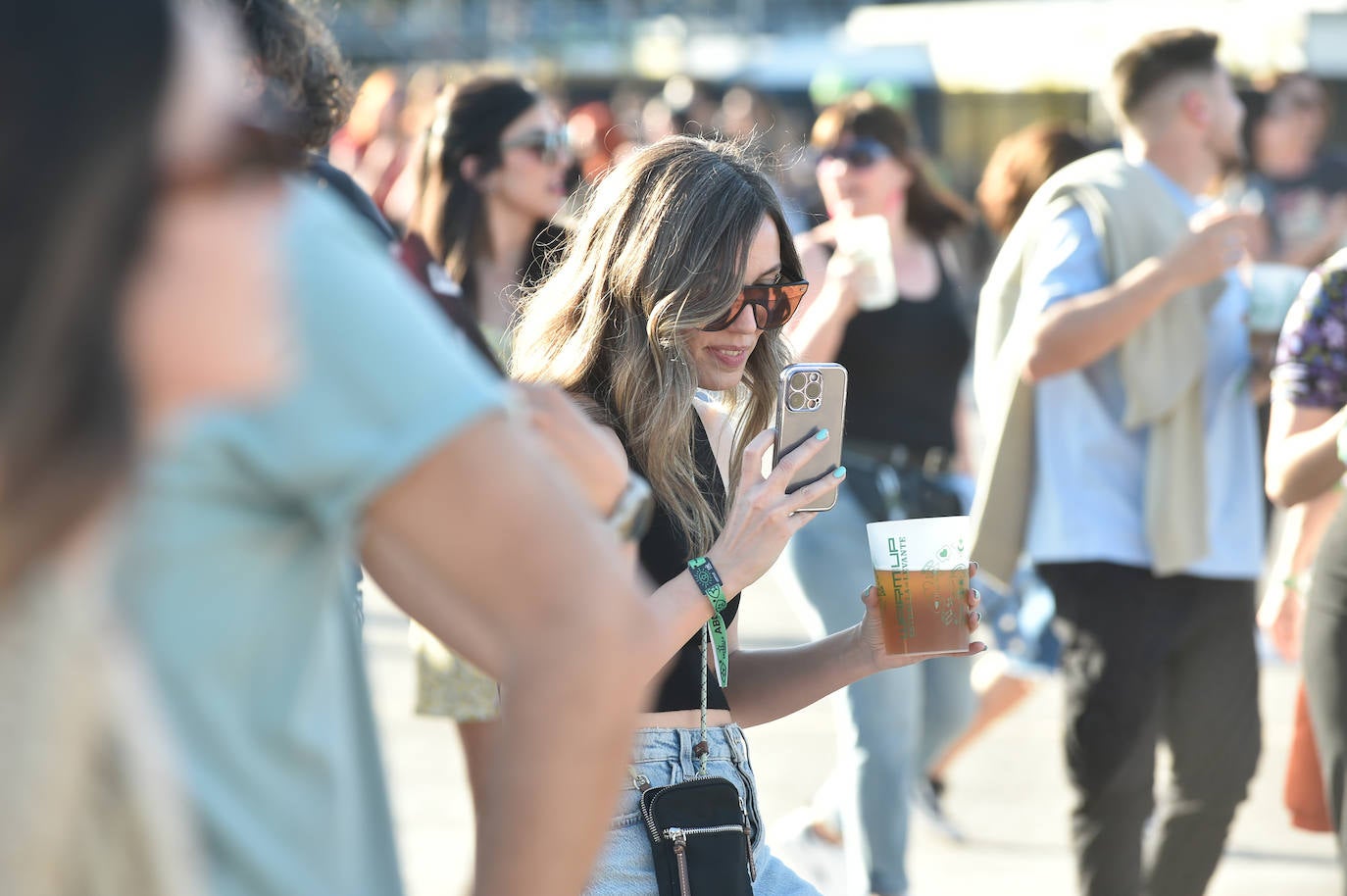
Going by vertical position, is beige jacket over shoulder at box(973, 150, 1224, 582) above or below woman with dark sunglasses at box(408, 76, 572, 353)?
below

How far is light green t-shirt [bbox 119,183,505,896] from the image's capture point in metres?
0.95

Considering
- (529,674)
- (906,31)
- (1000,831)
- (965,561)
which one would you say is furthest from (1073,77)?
(529,674)

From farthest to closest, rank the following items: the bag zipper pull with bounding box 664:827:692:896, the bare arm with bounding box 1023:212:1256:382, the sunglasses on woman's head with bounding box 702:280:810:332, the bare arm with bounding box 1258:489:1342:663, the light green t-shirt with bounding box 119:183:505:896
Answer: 1. the bare arm with bounding box 1258:489:1342:663
2. the bare arm with bounding box 1023:212:1256:382
3. the sunglasses on woman's head with bounding box 702:280:810:332
4. the bag zipper pull with bounding box 664:827:692:896
5. the light green t-shirt with bounding box 119:183:505:896

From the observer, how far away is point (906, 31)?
89.0 ft

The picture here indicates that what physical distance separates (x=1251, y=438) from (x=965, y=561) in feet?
5.33

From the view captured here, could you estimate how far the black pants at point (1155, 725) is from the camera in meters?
3.53

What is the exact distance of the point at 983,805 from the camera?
506 cm

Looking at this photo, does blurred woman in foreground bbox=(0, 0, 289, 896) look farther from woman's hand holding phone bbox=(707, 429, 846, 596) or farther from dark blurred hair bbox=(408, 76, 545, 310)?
dark blurred hair bbox=(408, 76, 545, 310)

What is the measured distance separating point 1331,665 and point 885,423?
4.95 ft

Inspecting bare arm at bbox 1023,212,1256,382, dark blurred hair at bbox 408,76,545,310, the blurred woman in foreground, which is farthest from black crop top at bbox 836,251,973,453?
the blurred woman in foreground

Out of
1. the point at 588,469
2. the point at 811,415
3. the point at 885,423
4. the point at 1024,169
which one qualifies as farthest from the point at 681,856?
the point at 1024,169

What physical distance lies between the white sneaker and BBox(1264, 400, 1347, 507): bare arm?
1.47m

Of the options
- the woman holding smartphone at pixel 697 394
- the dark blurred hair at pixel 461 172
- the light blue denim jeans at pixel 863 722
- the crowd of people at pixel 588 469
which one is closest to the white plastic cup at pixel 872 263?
the crowd of people at pixel 588 469

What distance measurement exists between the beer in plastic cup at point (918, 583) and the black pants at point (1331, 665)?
3.66 ft
